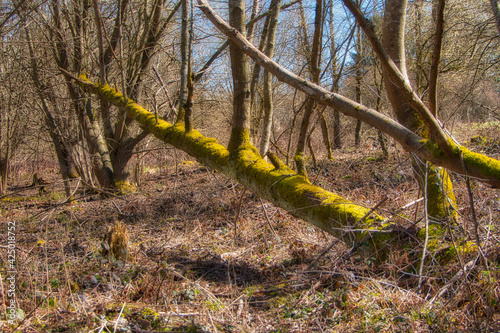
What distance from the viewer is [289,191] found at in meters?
2.95

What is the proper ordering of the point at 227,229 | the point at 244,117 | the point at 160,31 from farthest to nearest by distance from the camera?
the point at 160,31
the point at 227,229
the point at 244,117

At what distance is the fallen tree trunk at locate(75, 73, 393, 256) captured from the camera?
8.46 ft

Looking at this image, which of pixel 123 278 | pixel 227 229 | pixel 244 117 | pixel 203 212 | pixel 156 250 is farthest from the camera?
pixel 203 212

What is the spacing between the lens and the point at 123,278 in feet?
9.19

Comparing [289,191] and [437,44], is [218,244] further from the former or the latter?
[437,44]

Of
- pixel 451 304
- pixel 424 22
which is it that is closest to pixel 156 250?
pixel 451 304

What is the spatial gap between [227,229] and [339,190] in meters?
2.39

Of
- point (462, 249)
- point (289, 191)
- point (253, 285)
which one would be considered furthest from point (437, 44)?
point (253, 285)

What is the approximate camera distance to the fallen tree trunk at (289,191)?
2.58m

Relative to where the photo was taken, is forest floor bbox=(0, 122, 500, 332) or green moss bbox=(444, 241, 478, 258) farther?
green moss bbox=(444, 241, 478, 258)

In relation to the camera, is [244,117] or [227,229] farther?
[227,229]

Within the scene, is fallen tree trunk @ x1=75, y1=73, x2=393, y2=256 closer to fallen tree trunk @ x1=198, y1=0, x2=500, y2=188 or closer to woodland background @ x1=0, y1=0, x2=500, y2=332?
woodland background @ x1=0, y1=0, x2=500, y2=332

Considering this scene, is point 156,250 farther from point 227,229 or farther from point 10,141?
point 10,141

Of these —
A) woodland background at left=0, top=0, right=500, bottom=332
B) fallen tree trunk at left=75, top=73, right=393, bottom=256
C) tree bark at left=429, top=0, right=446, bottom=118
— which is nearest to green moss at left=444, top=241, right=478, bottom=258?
woodland background at left=0, top=0, right=500, bottom=332
